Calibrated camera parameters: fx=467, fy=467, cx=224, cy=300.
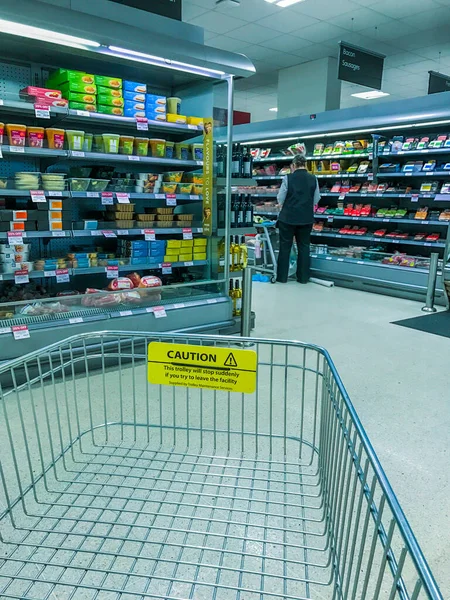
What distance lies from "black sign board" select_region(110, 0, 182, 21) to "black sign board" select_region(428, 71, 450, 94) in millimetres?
6304

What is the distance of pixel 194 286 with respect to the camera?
4.52 m

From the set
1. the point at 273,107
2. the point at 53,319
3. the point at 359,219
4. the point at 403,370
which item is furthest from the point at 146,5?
the point at 273,107

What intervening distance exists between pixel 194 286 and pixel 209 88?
72.0 inches

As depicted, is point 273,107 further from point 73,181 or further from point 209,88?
point 73,181

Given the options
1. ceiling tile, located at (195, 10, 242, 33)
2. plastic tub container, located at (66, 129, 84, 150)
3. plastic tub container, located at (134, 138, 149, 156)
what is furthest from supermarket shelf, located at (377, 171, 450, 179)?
plastic tub container, located at (66, 129, 84, 150)

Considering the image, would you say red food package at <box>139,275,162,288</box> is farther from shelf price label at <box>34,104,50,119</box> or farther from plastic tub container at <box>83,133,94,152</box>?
shelf price label at <box>34,104,50,119</box>

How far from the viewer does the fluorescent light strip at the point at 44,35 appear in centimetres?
287

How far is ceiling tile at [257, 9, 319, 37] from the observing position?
24.3ft

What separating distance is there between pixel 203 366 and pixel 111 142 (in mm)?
2928

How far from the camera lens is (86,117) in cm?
360

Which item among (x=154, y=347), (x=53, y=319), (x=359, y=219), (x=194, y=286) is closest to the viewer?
(x=154, y=347)

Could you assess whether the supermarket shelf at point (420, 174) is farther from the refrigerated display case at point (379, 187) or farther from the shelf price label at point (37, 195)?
the shelf price label at point (37, 195)

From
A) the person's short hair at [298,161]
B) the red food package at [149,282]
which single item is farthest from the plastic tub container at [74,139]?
the person's short hair at [298,161]

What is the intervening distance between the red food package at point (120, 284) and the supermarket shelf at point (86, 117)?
1.30m
